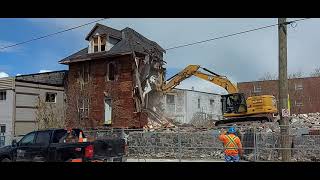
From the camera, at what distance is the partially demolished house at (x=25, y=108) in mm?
32312

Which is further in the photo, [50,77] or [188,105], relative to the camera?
[188,105]

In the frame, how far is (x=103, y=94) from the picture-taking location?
34.0 metres

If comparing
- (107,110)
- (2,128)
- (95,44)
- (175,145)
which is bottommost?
(175,145)

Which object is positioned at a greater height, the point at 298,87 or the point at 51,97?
the point at 298,87

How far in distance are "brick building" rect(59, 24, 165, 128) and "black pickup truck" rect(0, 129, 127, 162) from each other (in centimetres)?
1822

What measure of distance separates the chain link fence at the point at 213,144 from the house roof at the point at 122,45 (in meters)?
10.1

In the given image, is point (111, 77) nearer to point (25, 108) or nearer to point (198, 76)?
point (25, 108)

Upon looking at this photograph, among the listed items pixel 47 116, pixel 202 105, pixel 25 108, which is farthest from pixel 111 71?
pixel 202 105

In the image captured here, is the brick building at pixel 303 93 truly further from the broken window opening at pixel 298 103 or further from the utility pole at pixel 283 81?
the utility pole at pixel 283 81

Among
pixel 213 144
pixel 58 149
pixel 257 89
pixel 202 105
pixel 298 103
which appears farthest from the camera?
pixel 257 89

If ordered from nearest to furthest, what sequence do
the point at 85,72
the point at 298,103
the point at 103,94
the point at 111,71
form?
1. the point at 103,94
2. the point at 111,71
3. the point at 85,72
4. the point at 298,103

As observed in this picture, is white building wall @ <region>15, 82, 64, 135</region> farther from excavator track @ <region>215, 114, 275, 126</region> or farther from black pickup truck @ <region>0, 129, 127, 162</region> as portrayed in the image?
black pickup truck @ <region>0, 129, 127, 162</region>

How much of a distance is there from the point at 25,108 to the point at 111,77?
22.6ft
